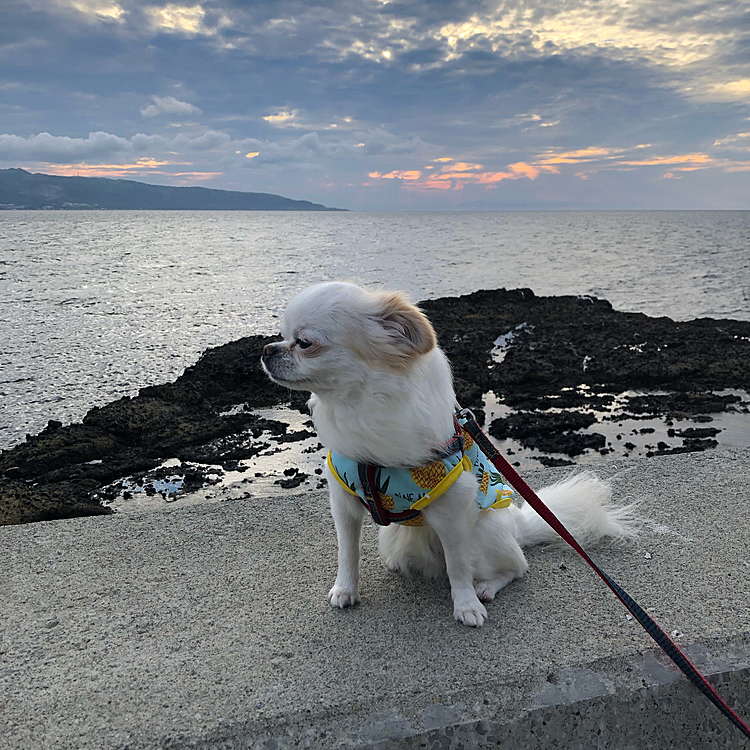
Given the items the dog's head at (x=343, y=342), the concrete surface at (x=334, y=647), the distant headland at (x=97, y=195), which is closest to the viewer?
the concrete surface at (x=334, y=647)

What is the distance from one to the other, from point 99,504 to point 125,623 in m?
2.80

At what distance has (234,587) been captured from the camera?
2.89 metres

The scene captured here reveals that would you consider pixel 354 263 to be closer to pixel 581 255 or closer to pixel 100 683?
pixel 581 255

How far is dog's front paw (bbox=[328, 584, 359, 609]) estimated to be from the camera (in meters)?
2.68

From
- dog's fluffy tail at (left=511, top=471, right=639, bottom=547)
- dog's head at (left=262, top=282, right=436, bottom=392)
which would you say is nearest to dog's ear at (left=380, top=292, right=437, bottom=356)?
dog's head at (left=262, top=282, right=436, bottom=392)

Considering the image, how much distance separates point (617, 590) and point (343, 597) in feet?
3.93

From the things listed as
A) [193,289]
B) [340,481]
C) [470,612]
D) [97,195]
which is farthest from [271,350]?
[97,195]

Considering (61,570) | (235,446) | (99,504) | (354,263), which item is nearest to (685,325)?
(235,446)

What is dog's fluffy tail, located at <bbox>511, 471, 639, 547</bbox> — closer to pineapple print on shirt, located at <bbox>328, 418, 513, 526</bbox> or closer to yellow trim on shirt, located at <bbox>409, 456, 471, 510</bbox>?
pineapple print on shirt, located at <bbox>328, 418, 513, 526</bbox>

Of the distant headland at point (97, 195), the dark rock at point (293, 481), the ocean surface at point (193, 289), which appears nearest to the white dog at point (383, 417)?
the dark rock at point (293, 481)

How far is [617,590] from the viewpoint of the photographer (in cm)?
204

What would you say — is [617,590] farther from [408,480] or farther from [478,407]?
[478,407]

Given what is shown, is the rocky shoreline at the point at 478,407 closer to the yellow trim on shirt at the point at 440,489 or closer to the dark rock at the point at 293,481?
the dark rock at the point at 293,481

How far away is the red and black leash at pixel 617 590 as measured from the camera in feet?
6.07
